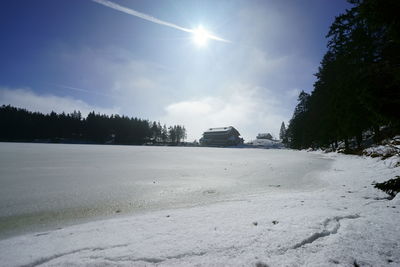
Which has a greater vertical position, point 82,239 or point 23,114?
point 23,114

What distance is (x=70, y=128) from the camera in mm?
77250

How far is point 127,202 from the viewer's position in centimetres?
347

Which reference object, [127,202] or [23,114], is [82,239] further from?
[23,114]

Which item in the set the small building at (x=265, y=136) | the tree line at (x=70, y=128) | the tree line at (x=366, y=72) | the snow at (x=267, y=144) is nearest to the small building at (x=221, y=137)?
the snow at (x=267, y=144)

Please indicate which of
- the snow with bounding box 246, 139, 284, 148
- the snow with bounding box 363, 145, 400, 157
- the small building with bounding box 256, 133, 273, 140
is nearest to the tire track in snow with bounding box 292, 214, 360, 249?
the snow with bounding box 363, 145, 400, 157

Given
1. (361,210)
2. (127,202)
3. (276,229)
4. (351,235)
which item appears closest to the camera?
(351,235)

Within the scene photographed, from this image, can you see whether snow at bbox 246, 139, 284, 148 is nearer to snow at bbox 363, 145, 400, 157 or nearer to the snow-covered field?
snow at bbox 363, 145, 400, 157

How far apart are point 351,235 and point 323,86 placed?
26.5 meters

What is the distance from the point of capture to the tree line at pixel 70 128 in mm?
69125

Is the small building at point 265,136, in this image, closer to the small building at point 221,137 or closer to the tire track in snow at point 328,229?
the small building at point 221,137

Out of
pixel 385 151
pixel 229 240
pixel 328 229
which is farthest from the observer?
pixel 385 151

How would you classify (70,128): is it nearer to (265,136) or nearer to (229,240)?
(229,240)

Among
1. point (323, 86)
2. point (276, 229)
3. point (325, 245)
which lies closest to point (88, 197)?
point (276, 229)

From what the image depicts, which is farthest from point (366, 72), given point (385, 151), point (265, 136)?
point (265, 136)
